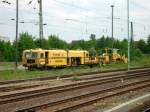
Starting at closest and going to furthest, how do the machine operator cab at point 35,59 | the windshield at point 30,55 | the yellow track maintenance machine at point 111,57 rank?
the machine operator cab at point 35,59 → the windshield at point 30,55 → the yellow track maintenance machine at point 111,57

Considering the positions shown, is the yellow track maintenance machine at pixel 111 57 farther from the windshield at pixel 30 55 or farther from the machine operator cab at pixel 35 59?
the machine operator cab at pixel 35 59

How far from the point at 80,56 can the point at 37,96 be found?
117 feet

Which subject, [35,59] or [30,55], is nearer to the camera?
[35,59]

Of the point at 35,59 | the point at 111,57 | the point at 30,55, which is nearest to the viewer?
the point at 35,59

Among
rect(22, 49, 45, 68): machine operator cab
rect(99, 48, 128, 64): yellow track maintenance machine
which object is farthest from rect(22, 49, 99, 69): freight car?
rect(99, 48, 128, 64): yellow track maintenance machine

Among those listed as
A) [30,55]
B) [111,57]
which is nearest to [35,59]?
[30,55]

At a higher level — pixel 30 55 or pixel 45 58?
pixel 30 55

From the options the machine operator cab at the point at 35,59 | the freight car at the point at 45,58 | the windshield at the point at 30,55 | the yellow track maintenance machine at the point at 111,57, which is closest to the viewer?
the machine operator cab at the point at 35,59

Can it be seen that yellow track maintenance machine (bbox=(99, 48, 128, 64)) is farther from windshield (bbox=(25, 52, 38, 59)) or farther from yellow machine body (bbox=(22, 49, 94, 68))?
windshield (bbox=(25, 52, 38, 59))

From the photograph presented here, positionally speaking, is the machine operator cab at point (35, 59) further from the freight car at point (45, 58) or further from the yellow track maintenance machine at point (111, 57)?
the yellow track maintenance machine at point (111, 57)

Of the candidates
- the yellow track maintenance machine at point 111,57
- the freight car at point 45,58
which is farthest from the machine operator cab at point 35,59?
the yellow track maintenance machine at point 111,57

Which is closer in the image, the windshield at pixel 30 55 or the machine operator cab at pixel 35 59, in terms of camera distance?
the machine operator cab at pixel 35 59

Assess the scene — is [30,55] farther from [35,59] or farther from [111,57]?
[111,57]

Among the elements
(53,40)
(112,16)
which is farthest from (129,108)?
(53,40)
